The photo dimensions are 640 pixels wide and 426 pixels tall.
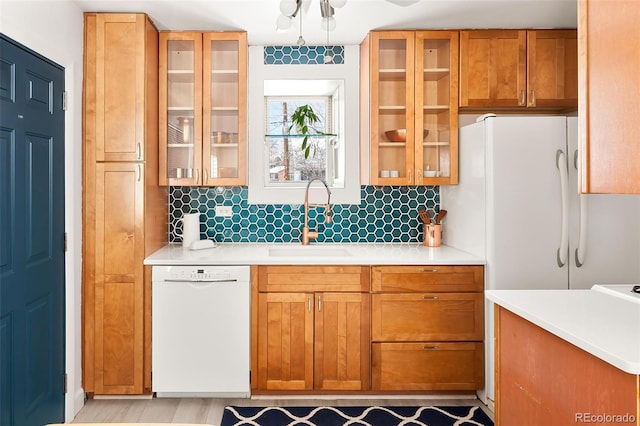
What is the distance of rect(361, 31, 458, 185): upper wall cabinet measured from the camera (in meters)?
3.12

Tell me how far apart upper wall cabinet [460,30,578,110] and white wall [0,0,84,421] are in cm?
245

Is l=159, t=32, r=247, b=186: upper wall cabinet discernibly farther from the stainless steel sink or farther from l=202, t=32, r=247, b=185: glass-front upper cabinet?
the stainless steel sink

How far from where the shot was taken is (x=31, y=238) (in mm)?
2316

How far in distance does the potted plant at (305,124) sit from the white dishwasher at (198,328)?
3.85ft

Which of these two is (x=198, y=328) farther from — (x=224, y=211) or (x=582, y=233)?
(x=582, y=233)

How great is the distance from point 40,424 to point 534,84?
3.61 meters

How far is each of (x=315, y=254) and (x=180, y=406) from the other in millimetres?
1355

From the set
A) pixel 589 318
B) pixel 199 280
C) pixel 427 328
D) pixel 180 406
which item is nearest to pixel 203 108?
pixel 199 280

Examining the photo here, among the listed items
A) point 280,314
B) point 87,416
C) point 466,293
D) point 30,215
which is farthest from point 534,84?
point 87,416

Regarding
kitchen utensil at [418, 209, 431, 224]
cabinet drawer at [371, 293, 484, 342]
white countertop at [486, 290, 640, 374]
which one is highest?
kitchen utensil at [418, 209, 431, 224]

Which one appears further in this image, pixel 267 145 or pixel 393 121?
pixel 267 145

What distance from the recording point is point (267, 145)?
3.51 metres

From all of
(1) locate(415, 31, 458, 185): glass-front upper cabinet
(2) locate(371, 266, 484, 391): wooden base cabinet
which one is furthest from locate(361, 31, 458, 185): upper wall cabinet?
(2) locate(371, 266, 484, 391): wooden base cabinet

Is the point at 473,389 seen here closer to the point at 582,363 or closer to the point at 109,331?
the point at 582,363
